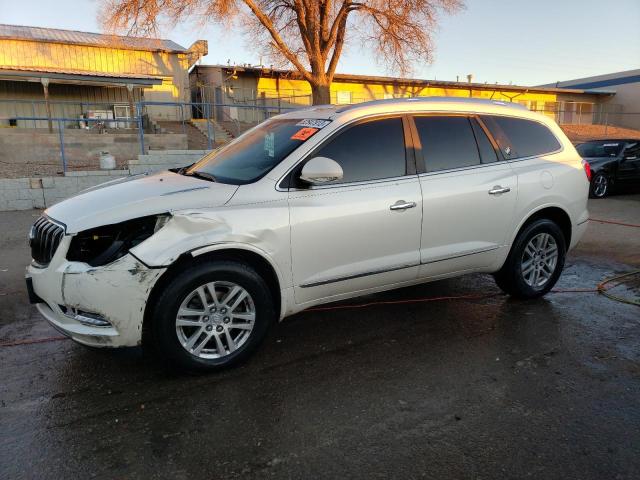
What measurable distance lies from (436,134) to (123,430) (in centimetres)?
314

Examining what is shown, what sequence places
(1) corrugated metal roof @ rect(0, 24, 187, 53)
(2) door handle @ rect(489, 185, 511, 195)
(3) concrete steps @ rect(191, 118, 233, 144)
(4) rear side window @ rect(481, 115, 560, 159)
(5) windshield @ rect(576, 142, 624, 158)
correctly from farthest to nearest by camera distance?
(1) corrugated metal roof @ rect(0, 24, 187, 53)
(3) concrete steps @ rect(191, 118, 233, 144)
(5) windshield @ rect(576, 142, 624, 158)
(4) rear side window @ rect(481, 115, 560, 159)
(2) door handle @ rect(489, 185, 511, 195)

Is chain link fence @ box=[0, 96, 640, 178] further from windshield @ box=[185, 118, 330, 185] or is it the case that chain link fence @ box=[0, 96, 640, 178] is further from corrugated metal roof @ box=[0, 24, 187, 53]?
windshield @ box=[185, 118, 330, 185]

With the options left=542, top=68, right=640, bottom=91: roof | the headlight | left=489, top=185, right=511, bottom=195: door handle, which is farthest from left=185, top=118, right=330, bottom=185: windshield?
left=542, top=68, right=640, bottom=91: roof

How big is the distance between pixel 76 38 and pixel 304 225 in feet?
81.1

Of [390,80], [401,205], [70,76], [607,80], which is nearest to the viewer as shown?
[401,205]

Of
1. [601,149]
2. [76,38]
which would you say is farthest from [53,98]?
[601,149]

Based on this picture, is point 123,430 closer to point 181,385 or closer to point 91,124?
point 181,385

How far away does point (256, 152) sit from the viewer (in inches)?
156

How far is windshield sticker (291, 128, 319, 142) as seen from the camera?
12.2ft

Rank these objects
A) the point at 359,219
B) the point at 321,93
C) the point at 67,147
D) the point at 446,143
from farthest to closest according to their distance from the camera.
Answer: the point at 321,93 → the point at 67,147 → the point at 446,143 → the point at 359,219

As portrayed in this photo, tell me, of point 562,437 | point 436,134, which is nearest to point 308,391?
point 562,437

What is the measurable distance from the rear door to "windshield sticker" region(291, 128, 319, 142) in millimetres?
882

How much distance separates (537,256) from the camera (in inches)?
185

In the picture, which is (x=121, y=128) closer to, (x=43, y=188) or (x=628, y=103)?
(x=43, y=188)
